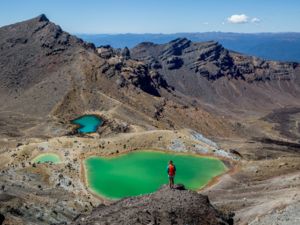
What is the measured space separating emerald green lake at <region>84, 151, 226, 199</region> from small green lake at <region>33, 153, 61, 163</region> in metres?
4.87

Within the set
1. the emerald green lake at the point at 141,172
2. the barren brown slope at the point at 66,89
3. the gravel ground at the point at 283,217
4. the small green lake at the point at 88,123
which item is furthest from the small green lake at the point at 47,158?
the small green lake at the point at 88,123

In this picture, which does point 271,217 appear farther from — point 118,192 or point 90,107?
point 90,107

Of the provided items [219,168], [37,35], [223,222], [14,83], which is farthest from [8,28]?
[223,222]

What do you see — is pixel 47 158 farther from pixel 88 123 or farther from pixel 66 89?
pixel 66 89

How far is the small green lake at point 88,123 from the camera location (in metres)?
111

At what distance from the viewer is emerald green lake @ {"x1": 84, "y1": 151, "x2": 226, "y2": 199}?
5119 cm

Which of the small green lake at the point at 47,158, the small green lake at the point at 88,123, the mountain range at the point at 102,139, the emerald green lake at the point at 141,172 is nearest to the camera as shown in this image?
the mountain range at the point at 102,139

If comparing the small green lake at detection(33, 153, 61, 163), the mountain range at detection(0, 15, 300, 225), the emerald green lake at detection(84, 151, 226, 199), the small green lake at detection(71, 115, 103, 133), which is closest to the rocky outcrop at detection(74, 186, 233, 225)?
the mountain range at detection(0, 15, 300, 225)

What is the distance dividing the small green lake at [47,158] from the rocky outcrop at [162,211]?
82.1 feet

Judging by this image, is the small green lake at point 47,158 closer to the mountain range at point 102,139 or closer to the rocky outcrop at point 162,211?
the mountain range at point 102,139

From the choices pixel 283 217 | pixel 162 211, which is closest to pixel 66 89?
pixel 162 211

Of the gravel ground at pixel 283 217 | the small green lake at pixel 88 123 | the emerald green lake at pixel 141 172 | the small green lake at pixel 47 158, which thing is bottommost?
the small green lake at pixel 88 123

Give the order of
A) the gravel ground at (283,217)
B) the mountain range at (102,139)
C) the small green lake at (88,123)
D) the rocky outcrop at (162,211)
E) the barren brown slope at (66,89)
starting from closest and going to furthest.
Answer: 1. the rocky outcrop at (162,211)
2. the gravel ground at (283,217)
3. the mountain range at (102,139)
4. the small green lake at (88,123)
5. the barren brown slope at (66,89)

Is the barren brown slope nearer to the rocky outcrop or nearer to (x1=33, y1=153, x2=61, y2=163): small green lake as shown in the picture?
(x1=33, y1=153, x2=61, y2=163): small green lake
